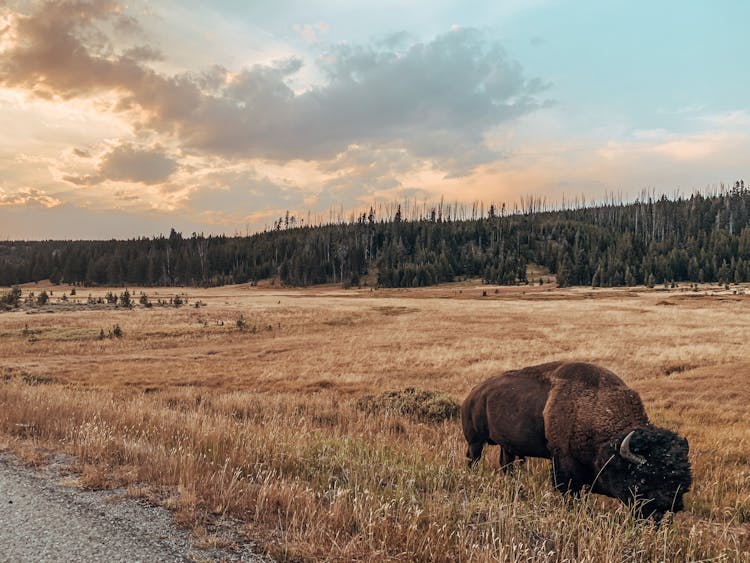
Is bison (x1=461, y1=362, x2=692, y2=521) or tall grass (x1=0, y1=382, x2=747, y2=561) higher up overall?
bison (x1=461, y1=362, x2=692, y2=521)

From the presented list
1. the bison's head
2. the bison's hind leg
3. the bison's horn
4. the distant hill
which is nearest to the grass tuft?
the bison's hind leg

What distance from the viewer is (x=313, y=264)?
152m

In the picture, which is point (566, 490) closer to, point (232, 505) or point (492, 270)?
point (232, 505)

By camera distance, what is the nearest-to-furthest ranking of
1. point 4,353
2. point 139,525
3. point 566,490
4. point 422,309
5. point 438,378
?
point 139,525 → point 566,490 → point 438,378 → point 4,353 → point 422,309

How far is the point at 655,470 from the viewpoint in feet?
17.3

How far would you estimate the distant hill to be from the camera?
12775 cm

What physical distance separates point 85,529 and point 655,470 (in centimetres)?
621

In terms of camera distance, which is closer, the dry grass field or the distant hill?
the dry grass field

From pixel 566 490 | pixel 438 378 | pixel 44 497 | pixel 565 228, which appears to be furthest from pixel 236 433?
pixel 565 228

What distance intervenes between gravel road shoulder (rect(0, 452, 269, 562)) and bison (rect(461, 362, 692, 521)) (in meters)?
4.00

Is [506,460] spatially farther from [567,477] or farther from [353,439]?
[353,439]

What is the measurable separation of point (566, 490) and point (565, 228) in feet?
603

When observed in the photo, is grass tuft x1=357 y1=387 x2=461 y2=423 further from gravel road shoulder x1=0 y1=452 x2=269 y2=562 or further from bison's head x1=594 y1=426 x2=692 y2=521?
gravel road shoulder x1=0 y1=452 x2=269 y2=562

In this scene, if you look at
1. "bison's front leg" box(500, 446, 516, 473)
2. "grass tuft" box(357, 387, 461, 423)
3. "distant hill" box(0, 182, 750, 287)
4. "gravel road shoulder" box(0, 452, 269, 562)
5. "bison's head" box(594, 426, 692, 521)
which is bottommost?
"grass tuft" box(357, 387, 461, 423)
